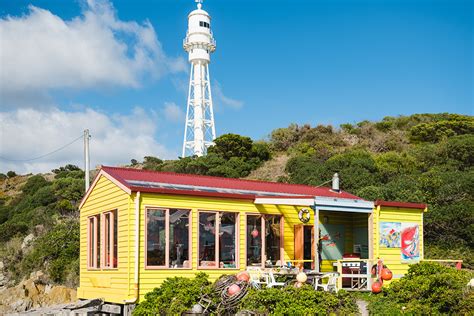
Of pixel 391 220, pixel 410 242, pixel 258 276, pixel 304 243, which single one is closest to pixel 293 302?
pixel 258 276

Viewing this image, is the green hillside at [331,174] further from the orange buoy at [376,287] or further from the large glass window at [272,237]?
the large glass window at [272,237]

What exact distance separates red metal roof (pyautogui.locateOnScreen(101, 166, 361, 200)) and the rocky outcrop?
9.04 metres

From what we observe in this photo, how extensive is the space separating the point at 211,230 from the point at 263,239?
1.76 m

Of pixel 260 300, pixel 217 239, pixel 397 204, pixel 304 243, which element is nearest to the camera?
pixel 260 300

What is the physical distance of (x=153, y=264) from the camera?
15.7 m

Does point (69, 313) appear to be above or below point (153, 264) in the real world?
below

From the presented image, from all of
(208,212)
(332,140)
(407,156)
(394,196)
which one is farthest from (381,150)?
(208,212)

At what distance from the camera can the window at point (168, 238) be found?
1577 cm

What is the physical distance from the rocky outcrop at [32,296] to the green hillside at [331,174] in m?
1.54

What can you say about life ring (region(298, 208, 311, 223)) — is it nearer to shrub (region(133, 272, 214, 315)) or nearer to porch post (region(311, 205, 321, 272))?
porch post (region(311, 205, 321, 272))

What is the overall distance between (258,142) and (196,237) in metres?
36.0

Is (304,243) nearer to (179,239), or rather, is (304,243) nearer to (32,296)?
(179,239)

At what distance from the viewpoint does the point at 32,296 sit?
2575 cm

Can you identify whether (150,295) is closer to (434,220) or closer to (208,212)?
(208,212)
